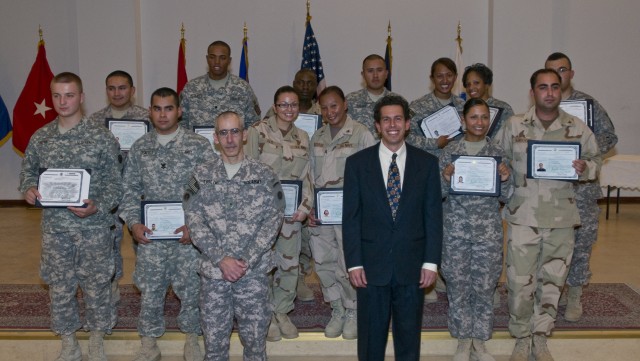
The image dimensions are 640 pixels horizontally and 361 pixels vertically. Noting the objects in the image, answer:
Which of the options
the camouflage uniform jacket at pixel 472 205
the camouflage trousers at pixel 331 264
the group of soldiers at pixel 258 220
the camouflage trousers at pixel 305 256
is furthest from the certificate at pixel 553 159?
the camouflage trousers at pixel 305 256

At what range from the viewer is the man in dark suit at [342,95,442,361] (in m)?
3.69

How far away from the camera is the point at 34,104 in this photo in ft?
30.5

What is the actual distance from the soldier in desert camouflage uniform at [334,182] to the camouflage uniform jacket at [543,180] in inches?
41.2

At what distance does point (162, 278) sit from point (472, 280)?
2.14m

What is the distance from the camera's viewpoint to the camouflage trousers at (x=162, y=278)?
14.4 ft

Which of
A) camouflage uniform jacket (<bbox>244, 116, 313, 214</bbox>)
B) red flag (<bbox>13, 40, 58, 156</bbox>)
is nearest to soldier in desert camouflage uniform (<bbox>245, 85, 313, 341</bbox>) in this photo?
camouflage uniform jacket (<bbox>244, 116, 313, 214</bbox>)

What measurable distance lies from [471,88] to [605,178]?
15.2ft

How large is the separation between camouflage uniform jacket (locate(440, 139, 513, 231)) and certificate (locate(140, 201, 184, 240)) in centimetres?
181

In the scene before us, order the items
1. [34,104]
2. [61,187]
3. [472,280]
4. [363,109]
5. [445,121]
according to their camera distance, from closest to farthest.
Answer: [61,187]
[472,280]
[445,121]
[363,109]
[34,104]

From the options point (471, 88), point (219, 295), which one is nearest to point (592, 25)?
point (471, 88)

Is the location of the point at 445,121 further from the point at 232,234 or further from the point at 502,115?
the point at 232,234

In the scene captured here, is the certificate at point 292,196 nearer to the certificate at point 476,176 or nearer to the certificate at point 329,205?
the certificate at point 329,205

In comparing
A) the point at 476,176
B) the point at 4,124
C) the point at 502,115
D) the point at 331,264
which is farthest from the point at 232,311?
the point at 4,124

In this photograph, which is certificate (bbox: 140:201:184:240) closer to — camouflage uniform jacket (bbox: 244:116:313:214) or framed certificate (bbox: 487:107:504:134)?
camouflage uniform jacket (bbox: 244:116:313:214)
